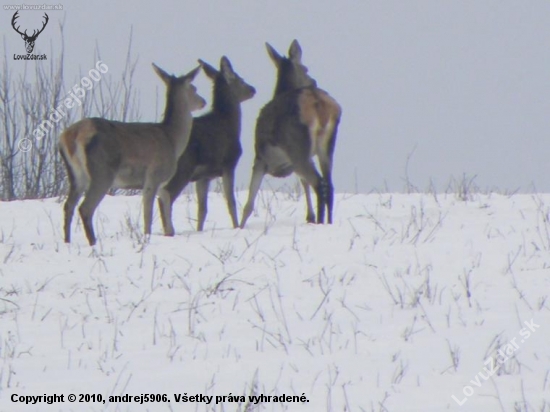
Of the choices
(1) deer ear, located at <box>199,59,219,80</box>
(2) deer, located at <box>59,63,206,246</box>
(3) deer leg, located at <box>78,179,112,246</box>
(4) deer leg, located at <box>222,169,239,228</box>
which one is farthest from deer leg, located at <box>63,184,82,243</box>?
(1) deer ear, located at <box>199,59,219,80</box>

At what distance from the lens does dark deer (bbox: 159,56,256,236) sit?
36.5 ft

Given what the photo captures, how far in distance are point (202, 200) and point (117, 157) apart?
4.15ft

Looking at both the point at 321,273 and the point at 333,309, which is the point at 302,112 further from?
the point at 333,309

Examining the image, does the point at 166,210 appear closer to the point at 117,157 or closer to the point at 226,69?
the point at 117,157

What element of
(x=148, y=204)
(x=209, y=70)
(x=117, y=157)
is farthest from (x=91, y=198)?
(x=209, y=70)

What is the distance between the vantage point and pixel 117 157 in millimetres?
10156

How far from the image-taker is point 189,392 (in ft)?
16.7

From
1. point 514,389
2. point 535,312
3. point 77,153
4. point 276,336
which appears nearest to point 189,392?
point 276,336

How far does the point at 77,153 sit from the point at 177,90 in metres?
1.86

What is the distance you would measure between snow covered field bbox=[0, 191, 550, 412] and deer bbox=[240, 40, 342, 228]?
75 cm

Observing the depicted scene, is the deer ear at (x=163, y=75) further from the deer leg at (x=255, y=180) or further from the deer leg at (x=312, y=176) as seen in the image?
the deer leg at (x=312, y=176)

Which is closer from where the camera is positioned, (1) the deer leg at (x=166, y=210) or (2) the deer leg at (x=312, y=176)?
(1) the deer leg at (x=166, y=210)

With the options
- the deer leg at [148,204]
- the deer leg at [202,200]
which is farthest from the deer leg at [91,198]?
the deer leg at [202,200]

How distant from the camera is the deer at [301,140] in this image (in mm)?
10781
